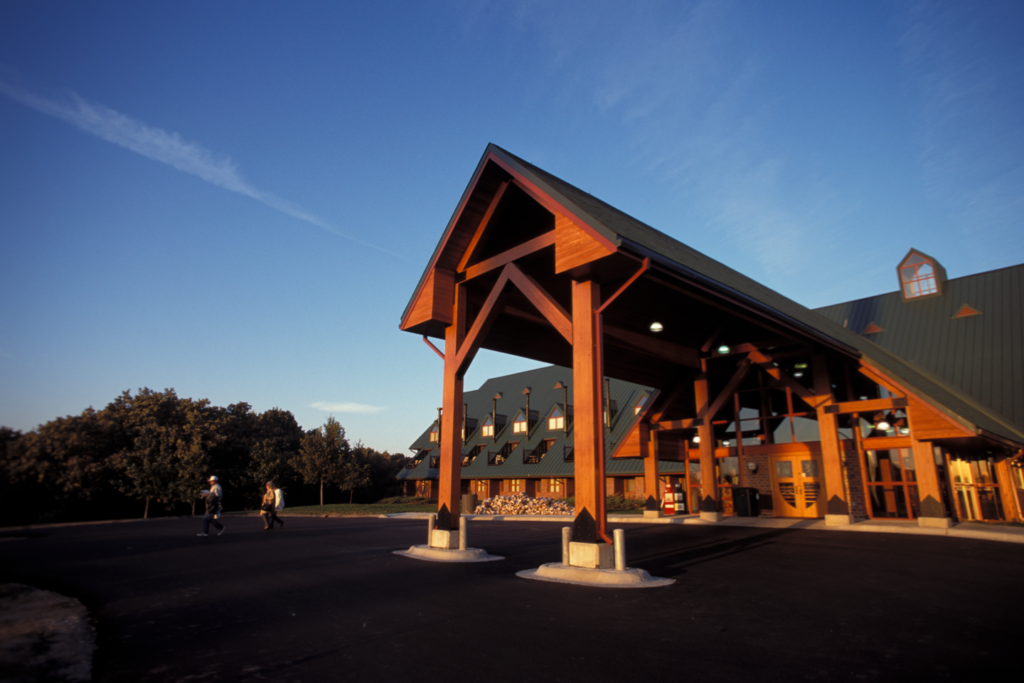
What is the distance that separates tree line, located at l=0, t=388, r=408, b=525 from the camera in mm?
36188

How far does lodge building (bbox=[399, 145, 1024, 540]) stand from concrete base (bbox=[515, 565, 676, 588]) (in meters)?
0.66

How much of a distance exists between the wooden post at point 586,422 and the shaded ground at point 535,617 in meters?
1.43

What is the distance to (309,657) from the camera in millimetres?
4391

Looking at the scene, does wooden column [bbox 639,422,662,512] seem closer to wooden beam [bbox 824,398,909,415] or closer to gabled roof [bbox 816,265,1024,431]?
wooden beam [bbox 824,398,909,415]

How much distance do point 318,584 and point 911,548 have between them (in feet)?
40.2

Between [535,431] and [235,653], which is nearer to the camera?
[235,653]

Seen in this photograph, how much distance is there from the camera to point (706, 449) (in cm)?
1983

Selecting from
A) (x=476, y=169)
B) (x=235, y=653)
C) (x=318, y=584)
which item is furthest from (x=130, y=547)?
(x=476, y=169)

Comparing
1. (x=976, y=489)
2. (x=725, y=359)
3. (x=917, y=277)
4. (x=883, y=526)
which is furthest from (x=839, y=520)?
(x=917, y=277)

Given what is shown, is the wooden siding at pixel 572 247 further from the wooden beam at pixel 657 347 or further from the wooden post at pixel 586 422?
the wooden beam at pixel 657 347

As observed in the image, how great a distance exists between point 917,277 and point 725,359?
16203 mm

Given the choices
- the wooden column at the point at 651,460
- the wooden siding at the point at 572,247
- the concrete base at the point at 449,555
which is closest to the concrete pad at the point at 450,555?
the concrete base at the point at 449,555

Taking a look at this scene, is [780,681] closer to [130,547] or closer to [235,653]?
[235,653]

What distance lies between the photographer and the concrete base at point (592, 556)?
8.44 meters
